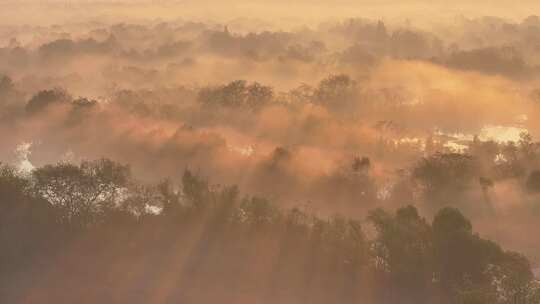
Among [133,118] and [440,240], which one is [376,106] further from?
[440,240]

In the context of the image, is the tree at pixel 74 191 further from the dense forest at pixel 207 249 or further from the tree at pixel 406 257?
the tree at pixel 406 257

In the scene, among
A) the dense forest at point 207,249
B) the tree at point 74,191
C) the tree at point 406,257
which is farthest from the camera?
the tree at point 74,191

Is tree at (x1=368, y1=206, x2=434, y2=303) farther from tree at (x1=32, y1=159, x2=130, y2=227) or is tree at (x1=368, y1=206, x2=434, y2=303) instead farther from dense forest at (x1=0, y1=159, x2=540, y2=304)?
tree at (x1=32, y1=159, x2=130, y2=227)

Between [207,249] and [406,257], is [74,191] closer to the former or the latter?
[207,249]

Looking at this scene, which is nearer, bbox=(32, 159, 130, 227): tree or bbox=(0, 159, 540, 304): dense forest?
bbox=(0, 159, 540, 304): dense forest

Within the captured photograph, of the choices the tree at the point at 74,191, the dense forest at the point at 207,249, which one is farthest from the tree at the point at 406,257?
the tree at the point at 74,191

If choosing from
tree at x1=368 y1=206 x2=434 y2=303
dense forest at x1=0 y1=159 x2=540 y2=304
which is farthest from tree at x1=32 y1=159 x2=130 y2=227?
tree at x1=368 y1=206 x2=434 y2=303

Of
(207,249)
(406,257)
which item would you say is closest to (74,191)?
(207,249)

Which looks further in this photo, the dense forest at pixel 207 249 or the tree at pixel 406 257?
the tree at pixel 406 257
